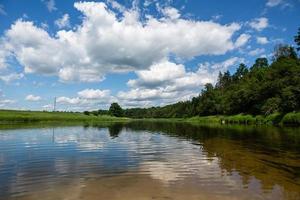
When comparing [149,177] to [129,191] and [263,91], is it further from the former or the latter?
[263,91]

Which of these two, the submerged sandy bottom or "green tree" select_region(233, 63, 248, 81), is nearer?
the submerged sandy bottom

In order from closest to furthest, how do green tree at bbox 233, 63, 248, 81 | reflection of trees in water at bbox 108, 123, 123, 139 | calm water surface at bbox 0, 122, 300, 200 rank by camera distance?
calm water surface at bbox 0, 122, 300, 200
reflection of trees in water at bbox 108, 123, 123, 139
green tree at bbox 233, 63, 248, 81

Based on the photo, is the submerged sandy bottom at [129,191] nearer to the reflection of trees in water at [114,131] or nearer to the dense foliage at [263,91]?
the reflection of trees in water at [114,131]

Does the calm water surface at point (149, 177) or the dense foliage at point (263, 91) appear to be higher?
the dense foliage at point (263, 91)

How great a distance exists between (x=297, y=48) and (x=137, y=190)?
380 feet

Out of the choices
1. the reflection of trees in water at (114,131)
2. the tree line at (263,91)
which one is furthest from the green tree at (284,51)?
the reflection of trees in water at (114,131)

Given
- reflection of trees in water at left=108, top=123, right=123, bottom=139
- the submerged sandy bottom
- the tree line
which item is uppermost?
the tree line

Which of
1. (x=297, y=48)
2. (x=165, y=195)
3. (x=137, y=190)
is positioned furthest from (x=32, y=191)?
(x=297, y=48)

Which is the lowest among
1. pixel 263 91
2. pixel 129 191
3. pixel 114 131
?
pixel 129 191

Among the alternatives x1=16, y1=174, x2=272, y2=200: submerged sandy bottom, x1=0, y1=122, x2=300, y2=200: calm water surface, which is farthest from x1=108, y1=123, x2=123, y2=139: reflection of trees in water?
x1=16, y1=174, x2=272, y2=200: submerged sandy bottom

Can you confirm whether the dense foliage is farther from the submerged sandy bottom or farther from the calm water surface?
the submerged sandy bottom

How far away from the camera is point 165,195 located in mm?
12633

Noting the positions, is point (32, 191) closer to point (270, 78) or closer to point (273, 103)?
point (273, 103)

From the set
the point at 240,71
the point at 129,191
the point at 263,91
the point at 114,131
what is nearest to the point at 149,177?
the point at 129,191
